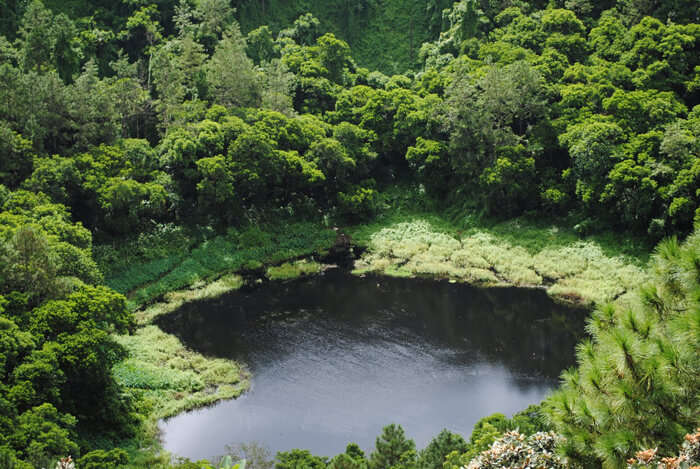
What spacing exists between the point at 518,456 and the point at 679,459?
3.00m

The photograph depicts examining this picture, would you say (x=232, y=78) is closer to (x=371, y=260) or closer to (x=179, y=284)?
(x=179, y=284)

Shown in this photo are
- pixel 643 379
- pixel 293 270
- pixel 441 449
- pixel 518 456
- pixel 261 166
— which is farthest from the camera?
pixel 261 166

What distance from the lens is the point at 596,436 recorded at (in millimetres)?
11359

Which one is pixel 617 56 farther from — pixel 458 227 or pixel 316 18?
pixel 316 18

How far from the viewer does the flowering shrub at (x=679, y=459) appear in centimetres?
895

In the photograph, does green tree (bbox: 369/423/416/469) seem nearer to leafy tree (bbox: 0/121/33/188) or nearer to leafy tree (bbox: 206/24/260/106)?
leafy tree (bbox: 0/121/33/188)

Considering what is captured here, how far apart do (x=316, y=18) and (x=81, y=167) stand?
119 feet

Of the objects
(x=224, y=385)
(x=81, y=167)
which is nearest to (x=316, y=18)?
(x=81, y=167)

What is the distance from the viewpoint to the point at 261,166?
4638 centimetres

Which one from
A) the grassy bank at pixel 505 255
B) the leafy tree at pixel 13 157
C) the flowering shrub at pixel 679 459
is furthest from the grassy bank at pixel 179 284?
the flowering shrub at pixel 679 459

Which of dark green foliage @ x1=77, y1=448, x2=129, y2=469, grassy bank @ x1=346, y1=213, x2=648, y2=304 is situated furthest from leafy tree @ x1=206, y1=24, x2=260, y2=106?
dark green foliage @ x1=77, y1=448, x2=129, y2=469

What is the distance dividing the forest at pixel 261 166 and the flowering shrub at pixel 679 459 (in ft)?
36.2

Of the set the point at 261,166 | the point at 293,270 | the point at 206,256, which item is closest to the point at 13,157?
the point at 206,256

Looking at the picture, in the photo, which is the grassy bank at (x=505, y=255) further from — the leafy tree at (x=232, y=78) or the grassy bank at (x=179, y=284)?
the leafy tree at (x=232, y=78)
